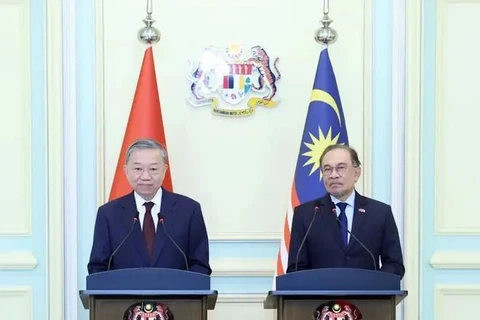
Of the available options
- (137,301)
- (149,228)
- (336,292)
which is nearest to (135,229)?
(149,228)

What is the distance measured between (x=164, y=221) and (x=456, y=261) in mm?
2097

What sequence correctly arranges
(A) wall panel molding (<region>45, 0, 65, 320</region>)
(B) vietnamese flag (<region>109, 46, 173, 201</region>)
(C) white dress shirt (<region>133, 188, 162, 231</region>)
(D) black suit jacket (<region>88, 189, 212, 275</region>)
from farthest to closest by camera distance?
1. (A) wall panel molding (<region>45, 0, 65, 320</region>)
2. (B) vietnamese flag (<region>109, 46, 173, 201</region>)
3. (C) white dress shirt (<region>133, 188, 162, 231</region>)
4. (D) black suit jacket (<region>88, 189, 212, 275</region>)

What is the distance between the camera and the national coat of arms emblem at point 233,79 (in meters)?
4.52

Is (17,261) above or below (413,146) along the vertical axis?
below

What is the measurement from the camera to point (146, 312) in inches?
107

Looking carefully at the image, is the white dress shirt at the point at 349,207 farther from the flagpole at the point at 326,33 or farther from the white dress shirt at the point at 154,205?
the flagpole at the point at 326,33

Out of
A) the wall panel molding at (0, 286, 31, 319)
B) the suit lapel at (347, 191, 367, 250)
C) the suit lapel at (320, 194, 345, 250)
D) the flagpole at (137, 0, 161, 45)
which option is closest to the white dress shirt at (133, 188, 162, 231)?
the suit lapel at (320, 194, 345, 250)

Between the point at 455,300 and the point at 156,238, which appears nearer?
the point at 156,238

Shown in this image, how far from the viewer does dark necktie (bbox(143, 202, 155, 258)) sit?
3205mm

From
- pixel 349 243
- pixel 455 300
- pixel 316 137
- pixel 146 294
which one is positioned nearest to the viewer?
pixel 146 294

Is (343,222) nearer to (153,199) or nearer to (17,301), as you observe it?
(153,199)

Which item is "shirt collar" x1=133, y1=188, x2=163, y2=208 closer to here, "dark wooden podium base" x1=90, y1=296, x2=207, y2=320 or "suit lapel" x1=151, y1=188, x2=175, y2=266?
"suit lapel" x1=151, y1=188, x2=175, y2=266

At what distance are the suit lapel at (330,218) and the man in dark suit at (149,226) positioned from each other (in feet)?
1.73

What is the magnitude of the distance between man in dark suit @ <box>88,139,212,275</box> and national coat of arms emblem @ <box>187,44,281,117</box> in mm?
1262
